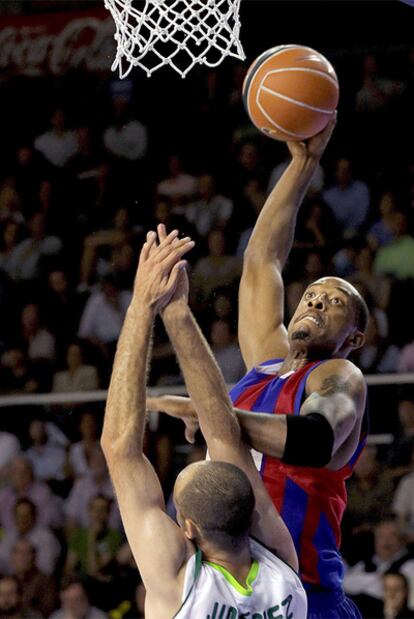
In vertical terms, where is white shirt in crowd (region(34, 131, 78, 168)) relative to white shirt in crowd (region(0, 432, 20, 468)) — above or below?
above

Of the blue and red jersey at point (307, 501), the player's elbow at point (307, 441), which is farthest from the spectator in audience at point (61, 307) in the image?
the player's elbow at point (307, 441)

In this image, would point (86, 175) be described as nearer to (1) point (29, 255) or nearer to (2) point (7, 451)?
(1) point (29, 255)

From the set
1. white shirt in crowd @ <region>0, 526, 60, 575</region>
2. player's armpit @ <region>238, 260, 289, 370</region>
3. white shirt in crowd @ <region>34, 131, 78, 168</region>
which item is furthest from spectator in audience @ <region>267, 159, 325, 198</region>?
player's armpit @ <region>238, 260, 289, 370</region>

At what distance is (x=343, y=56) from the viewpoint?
31.1ft

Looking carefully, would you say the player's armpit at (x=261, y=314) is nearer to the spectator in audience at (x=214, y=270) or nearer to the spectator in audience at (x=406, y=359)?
the spectator in audience at (x=406, y=359)

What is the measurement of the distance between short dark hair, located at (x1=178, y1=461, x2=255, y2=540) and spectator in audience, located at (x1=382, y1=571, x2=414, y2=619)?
3.54 metres

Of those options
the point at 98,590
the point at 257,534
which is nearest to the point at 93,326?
the point at 98,590

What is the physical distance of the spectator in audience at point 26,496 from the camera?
7523mm

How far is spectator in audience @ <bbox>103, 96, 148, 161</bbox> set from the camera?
9.40m

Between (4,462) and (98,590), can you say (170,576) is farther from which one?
(4,462)

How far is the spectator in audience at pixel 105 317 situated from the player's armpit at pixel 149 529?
497 cm

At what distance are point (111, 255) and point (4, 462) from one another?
5.99 feet

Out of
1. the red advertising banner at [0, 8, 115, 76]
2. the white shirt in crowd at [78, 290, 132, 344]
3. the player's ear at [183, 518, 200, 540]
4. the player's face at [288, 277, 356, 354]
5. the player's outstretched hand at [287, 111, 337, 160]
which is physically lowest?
the white shirt in crowd at [78, 290, 132, 344]

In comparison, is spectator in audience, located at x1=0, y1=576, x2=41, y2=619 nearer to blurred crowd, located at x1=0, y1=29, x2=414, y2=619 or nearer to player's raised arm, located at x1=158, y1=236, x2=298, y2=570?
blurred crowd, located at x1=0, y1=29, x2=414, y2=619
